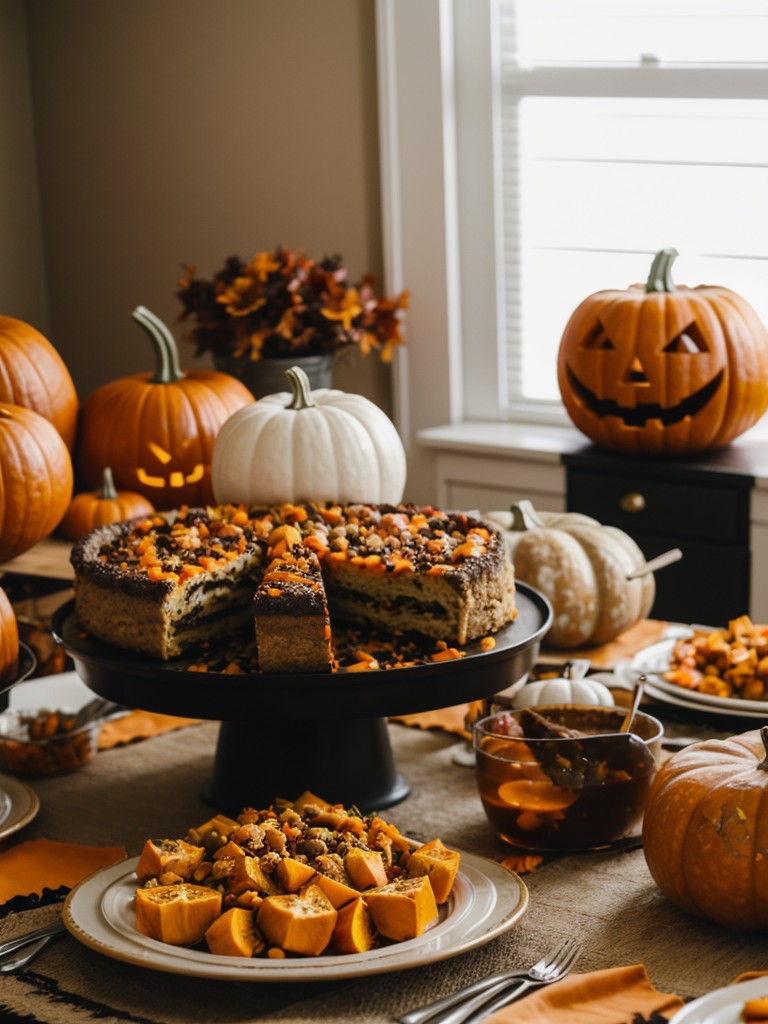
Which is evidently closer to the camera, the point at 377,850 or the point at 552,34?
the point at 377,850

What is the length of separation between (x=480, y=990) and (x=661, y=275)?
241 cm

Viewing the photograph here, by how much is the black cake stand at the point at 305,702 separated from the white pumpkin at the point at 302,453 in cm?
34

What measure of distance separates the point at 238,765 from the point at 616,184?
2490mm

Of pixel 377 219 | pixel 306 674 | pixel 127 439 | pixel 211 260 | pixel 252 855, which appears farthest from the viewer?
pixel 211 260

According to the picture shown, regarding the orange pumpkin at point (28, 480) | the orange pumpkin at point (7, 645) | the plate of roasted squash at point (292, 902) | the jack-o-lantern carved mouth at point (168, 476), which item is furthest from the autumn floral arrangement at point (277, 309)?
the plate of roasted squash at point (292, 902)

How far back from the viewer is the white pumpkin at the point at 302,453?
6.66 feet

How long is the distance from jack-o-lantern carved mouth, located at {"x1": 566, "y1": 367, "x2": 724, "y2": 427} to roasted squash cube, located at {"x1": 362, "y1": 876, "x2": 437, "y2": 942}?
2.27m

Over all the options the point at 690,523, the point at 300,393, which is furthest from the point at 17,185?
the point at 300,393

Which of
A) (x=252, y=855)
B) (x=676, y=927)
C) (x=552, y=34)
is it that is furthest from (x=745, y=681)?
(x=552, y=34)

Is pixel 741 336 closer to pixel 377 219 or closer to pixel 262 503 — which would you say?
pixel 377 219

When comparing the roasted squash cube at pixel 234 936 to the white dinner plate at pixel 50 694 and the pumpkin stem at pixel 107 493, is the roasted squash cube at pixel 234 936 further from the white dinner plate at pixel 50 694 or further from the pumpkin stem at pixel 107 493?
the pumpkin stem at pixel 107 493

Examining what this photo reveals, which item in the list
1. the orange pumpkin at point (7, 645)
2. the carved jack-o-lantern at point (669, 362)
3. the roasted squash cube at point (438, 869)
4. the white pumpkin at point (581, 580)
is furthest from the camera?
the carved jack-o-lantern at point (669, 362)

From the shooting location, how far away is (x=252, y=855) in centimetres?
133

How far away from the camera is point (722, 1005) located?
1.13 meters
